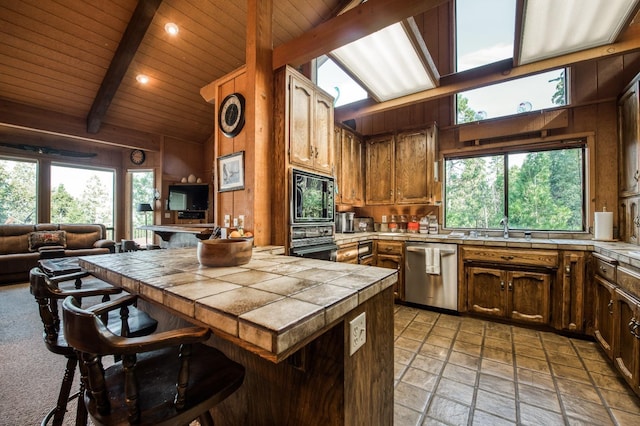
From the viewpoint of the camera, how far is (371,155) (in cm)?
404

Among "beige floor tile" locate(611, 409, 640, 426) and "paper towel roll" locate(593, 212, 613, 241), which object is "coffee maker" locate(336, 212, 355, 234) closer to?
"paper towel roll" locate(593, 212, 613, 241)

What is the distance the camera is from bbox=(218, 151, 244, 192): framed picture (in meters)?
2.32

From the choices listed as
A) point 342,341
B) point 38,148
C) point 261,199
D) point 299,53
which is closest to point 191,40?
point 299,53

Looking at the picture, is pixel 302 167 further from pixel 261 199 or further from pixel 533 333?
pixel 533 333

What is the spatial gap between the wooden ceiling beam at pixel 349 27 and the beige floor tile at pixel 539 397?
2.63 metres

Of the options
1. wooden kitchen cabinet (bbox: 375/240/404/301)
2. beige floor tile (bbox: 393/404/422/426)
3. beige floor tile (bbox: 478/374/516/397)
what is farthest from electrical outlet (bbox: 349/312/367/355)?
wooden kitchen cabinet (bbox: 375/240/404/301)

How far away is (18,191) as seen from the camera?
555 cm

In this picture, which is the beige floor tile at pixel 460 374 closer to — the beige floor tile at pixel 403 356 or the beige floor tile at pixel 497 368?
the beige floor tile at pixel 497 368

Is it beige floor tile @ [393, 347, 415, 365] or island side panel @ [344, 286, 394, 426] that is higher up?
island side panel @ [344, 286, 394, 426]

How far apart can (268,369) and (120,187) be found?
7.76 m

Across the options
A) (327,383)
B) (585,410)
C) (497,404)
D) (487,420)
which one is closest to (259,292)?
(327,383)

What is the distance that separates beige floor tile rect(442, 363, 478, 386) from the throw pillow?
6762 mm

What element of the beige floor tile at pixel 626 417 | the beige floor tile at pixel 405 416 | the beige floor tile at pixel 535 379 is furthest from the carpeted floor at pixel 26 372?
the beige floor tile at pixel 626 417

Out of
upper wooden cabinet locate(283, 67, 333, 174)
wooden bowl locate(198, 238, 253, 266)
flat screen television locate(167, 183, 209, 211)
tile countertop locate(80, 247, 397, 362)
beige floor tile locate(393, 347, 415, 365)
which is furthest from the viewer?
flat screen television locate(167, 183, 209, 211)
